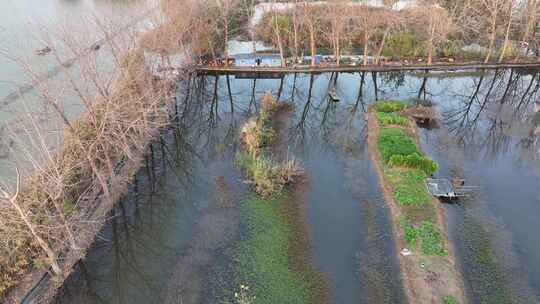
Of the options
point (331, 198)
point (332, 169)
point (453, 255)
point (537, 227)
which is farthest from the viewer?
point (332, 169)

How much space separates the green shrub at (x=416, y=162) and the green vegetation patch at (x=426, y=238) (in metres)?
4.09

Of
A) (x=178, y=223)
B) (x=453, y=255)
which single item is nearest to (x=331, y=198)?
(x=453, y=255)

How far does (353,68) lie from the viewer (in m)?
34.7

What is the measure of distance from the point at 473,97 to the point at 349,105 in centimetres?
989

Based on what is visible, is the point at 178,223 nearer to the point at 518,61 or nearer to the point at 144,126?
the point at 144,126

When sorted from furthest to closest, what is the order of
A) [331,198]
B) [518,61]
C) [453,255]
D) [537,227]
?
[518,61] < [331,198] < [537,227] < [453,255]

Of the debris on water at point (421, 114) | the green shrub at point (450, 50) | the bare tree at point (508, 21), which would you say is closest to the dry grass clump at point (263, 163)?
the debris on water at point (421, 114)

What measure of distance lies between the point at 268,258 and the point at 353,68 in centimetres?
2284

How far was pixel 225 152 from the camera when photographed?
922 inches

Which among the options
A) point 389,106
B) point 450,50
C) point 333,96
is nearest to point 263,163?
point 333,96

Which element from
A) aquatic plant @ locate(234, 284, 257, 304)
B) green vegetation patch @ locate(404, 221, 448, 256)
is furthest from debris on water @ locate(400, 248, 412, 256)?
aquatic plant @ locate(234, 284, 257, 304)

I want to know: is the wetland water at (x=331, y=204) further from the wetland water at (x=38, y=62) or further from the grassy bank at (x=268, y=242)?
the wetland water at (x=38, y=62)

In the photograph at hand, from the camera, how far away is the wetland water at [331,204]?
51.3 ft

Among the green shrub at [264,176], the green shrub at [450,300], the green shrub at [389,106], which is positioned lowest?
the green shrub at [450,300]
